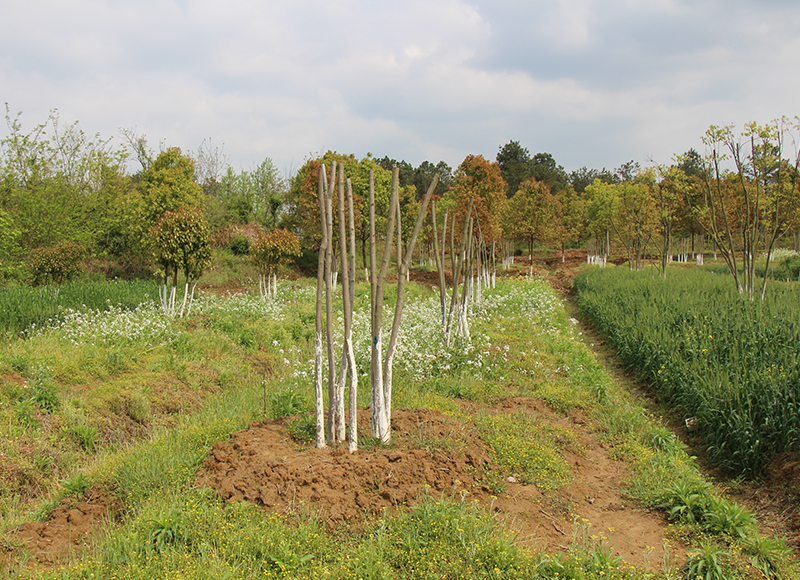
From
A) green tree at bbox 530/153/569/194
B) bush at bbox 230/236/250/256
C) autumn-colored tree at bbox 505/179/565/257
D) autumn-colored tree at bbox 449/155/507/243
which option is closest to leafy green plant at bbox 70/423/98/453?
autumn-colored tree at bbox 449/155/507/243

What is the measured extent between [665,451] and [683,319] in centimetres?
513

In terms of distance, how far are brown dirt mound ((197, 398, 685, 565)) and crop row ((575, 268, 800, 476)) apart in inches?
65.3

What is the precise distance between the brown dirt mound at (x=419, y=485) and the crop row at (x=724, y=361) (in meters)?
1.66

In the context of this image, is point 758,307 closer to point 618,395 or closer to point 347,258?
point 618,395

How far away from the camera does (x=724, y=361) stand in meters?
7.09

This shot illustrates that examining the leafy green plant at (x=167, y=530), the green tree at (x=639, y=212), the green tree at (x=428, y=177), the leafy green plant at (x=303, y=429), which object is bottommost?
the leafy green plant at (x=167, y=530)

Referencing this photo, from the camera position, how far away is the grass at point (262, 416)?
315 centimetres

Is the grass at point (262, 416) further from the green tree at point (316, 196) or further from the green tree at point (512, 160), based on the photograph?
the green tree at point (512, 160)

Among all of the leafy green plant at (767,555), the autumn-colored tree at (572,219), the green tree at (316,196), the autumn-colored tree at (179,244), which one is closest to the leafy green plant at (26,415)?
the autumn-colored tree at (179,244)

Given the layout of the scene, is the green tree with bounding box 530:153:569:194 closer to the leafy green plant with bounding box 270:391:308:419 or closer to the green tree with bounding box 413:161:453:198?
the green tree with bounding box 413:161:453:198

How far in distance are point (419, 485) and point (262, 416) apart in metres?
2.55

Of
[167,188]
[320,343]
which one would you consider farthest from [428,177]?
[320,343]

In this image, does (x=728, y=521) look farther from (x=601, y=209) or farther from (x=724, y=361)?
(x=601, y=209)

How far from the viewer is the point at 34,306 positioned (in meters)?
10.7
